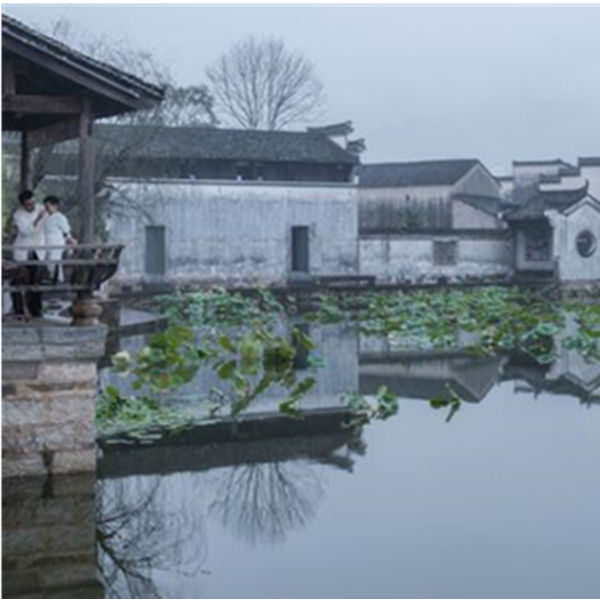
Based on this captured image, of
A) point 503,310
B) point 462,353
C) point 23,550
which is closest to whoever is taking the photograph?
point 23,550

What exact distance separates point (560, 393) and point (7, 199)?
9.76m

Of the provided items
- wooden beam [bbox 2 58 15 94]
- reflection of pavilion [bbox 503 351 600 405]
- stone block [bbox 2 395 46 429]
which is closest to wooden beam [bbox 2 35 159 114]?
wooden beam [bbox 2 58 15 94]

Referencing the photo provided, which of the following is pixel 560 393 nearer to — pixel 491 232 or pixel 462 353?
pixel 462 353

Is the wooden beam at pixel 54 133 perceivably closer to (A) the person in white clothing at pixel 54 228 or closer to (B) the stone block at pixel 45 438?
(A) the person in white clothing at pixel 54 228

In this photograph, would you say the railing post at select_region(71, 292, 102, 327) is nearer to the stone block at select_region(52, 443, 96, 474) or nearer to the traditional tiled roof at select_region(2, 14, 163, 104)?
the stone block at select_region(52, 443, 96, 474)

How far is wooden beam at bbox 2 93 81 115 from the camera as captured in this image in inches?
384

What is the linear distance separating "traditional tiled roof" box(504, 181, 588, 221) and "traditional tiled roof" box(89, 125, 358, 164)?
6583mm

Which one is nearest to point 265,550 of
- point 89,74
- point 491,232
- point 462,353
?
point 89,74

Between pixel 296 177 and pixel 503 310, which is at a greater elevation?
pixel 296 177

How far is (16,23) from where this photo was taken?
30.4 ft

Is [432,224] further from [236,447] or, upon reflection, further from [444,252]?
[236,447]

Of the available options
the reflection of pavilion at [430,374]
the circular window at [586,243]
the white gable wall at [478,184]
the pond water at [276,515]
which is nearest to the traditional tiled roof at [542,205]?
the circular window at [586,243]

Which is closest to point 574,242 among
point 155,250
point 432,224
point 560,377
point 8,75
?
point 432,224

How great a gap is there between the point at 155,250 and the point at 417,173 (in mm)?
19338
